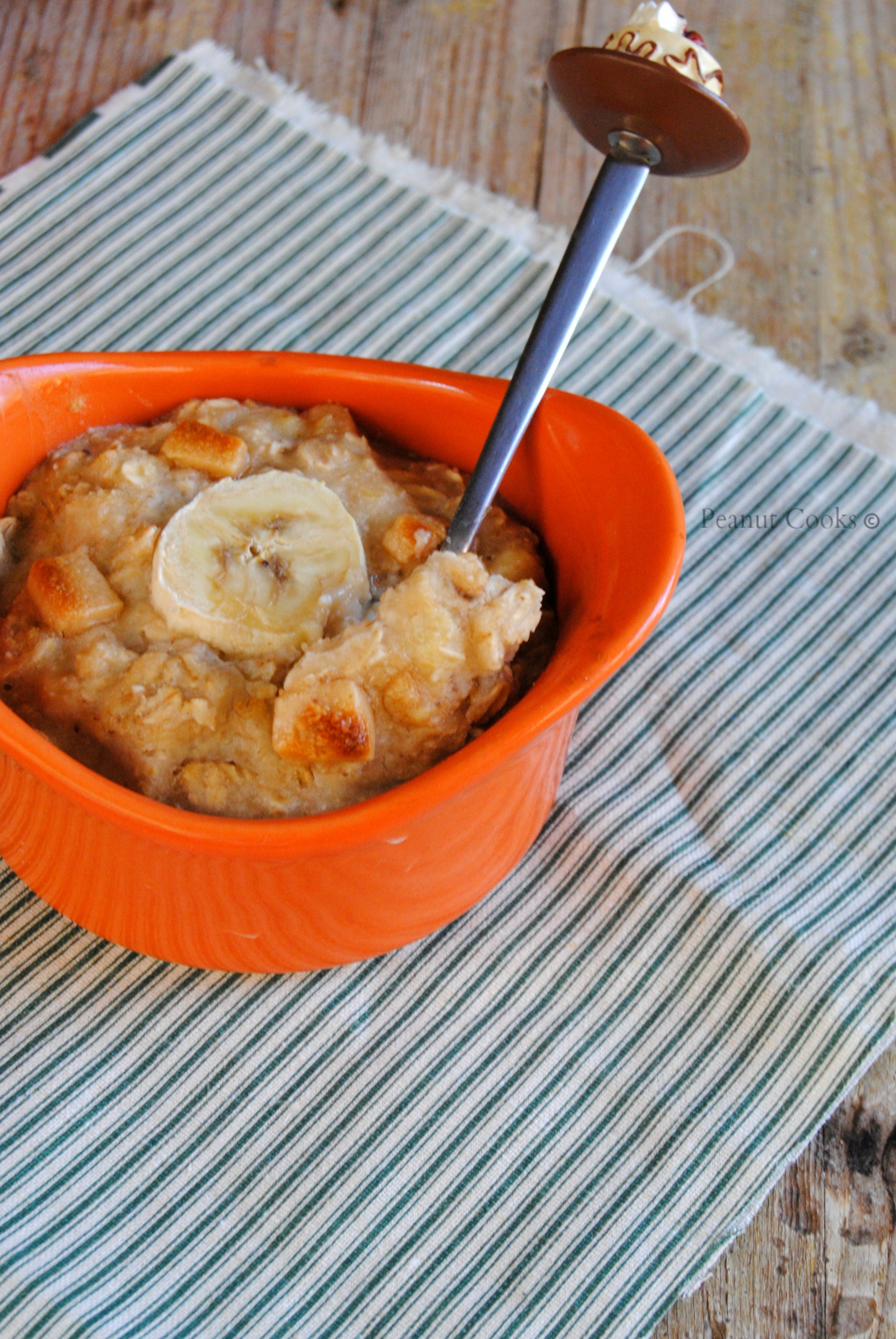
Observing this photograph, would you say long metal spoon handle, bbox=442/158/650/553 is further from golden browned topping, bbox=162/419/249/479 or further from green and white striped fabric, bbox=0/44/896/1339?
green and white striped fabric, bbox=0/44/896/1339

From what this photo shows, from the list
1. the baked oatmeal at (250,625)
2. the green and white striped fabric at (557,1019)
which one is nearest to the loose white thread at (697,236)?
the green and white striped fabric at (557,1019)

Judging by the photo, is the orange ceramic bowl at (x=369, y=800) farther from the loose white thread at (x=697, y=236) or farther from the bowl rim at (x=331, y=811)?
the loose white thread at (x=697, y=236)

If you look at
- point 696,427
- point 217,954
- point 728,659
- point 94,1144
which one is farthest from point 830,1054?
point 696,427

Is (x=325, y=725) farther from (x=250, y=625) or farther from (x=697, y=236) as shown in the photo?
(x=697, y=236)

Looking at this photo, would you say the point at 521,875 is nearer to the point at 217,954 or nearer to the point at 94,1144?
the point at 217,954

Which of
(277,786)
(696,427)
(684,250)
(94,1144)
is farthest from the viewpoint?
(684,250)

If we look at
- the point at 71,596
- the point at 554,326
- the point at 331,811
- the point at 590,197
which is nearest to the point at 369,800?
the point at 331,811
